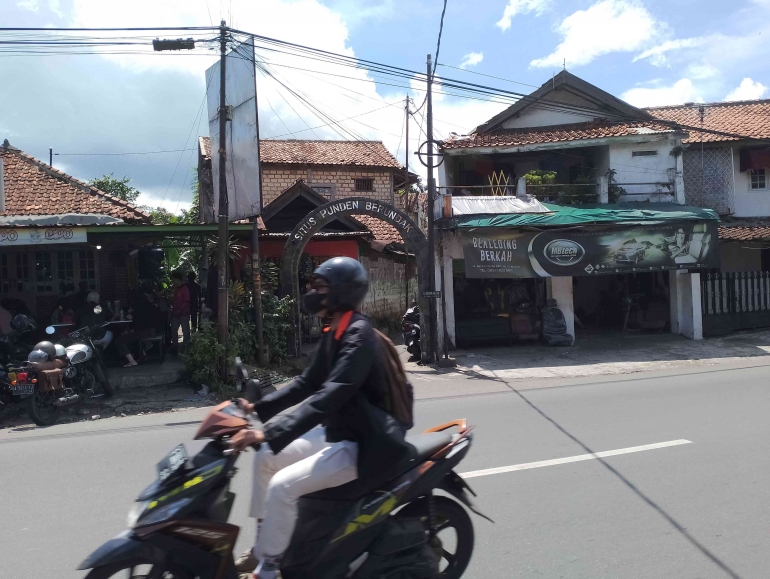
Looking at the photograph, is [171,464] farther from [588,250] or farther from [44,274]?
[44,274]

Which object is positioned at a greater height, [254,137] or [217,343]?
[254,137]

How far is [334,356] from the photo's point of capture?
3125mm

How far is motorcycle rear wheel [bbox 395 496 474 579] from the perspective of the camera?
3467 mm

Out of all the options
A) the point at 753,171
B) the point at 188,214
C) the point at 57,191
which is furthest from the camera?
the point at 188,214

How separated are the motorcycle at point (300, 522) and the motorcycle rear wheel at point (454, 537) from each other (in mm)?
18

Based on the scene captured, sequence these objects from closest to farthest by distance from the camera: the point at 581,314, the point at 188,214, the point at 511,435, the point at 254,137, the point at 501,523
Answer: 1. the point at 501,523
2. the point at 511,435
3. the point at 254,137
4. the point at 581,314
5. the point at 188,214

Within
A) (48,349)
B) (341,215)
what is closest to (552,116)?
(341,215)

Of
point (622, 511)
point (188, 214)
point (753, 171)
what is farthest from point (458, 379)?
point (188, 214)

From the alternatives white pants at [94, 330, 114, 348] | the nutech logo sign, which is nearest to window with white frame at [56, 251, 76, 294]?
white pants at [94, 330, 114, 348]

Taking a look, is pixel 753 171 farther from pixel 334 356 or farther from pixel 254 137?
pixel 334 356

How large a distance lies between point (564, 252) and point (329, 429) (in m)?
11.9

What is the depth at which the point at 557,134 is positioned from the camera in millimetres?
16453

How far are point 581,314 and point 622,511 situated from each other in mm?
15648

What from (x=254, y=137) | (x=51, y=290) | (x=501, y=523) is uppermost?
(x=254, y=137)
